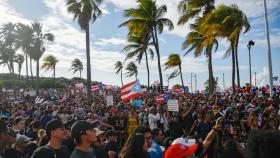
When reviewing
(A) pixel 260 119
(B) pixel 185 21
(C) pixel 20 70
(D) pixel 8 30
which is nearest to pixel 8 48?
(D) pixel 8 30

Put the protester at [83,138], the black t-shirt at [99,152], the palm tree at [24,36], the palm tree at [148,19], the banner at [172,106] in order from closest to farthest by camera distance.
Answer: the protester at [83,138] < the black t-shirt at [99,152] < the banner at [172,106] < the palm tree at [148,19] < the palm tree at [24,36]

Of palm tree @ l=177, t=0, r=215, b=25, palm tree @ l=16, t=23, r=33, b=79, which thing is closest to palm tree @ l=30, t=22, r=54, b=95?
palm tree @ l=16, t=23, r=33, b=79

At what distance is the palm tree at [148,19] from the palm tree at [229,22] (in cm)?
609

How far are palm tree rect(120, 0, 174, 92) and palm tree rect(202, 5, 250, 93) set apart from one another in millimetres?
6089

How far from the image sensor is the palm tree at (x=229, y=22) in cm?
2338

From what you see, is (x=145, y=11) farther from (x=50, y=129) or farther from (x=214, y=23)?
(x=50, y=129)

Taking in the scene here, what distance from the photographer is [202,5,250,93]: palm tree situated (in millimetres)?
23375

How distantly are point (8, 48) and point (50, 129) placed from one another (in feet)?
182

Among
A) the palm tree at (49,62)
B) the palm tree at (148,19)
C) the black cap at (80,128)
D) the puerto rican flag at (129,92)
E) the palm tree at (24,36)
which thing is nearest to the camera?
the black cap at (80,128)

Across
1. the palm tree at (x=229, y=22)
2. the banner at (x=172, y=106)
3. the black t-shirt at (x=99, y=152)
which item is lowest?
the black t-shirt at (x=99, y=152)

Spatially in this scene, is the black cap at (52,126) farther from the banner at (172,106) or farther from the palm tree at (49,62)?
the palm tree at (49,62)

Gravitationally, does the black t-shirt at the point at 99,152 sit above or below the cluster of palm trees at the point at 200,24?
below

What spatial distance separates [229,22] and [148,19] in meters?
8.28

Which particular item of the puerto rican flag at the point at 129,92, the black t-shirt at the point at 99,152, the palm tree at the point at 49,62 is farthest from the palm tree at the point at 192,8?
the palm tree at the point at 49,62
